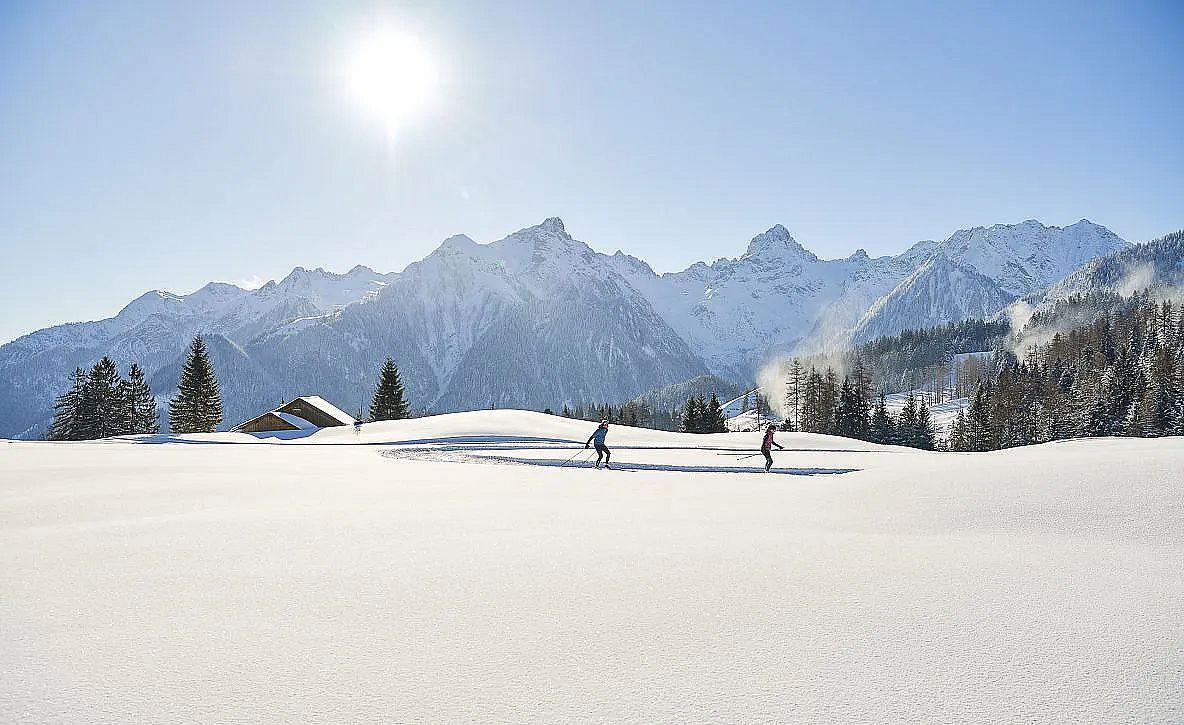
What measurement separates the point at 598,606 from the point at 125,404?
81.7m

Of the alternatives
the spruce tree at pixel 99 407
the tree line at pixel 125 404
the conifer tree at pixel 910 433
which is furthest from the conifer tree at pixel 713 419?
the spruce tree at pixel 99 407

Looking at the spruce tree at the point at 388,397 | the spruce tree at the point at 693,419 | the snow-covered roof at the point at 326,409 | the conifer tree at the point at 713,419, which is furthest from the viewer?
the spruce tree at the point at 693,419

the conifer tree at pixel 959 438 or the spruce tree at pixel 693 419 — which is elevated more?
the spruce tree at pixel 693 419

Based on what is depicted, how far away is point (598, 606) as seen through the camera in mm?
6250

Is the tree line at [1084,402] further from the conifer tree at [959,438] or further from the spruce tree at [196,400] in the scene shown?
the spruce tree at [196,400]

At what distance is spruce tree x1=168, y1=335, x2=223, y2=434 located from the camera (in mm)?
67625

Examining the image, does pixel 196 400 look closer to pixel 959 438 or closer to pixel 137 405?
pixel 137 405

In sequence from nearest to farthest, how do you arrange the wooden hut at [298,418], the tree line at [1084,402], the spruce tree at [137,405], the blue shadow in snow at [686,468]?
the blue shadow in snow at [686,468] < the wooden hut at [298,418] < the spruce tree at [137,405] < the tree line at [1084,402]

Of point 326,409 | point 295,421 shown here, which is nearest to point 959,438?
point 326,409

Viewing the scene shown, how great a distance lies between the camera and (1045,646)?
5316 millimetres

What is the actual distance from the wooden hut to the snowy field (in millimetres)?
54043

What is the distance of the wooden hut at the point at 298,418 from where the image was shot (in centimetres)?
6275

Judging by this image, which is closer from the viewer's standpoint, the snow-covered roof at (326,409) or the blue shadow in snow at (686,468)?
the blue shadow in snow at (686,468)

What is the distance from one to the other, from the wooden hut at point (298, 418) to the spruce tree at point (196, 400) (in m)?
6.09
